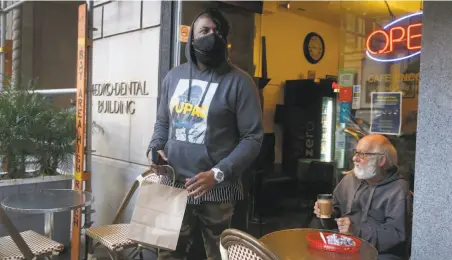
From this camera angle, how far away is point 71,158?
12.7 feet

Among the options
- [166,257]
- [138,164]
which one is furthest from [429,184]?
[138,164]

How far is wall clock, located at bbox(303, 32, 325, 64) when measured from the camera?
26.5ft

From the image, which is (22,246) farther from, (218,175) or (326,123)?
(326,123)

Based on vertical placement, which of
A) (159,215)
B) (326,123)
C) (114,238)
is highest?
(326,123)

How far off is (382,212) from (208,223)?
96cm

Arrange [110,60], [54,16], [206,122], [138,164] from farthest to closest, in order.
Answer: [54,16] < [110,60] < [138,164] < [206,122]

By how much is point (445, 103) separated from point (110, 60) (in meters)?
3.29

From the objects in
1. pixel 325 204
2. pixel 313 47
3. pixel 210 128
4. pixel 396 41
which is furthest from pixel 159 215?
pixel 313 47

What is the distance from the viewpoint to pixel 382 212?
2.39 metres

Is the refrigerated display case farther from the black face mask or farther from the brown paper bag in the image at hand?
the brown paper bag

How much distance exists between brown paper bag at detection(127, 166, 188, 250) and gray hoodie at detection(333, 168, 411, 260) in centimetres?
93

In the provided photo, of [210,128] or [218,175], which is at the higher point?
[210,128]

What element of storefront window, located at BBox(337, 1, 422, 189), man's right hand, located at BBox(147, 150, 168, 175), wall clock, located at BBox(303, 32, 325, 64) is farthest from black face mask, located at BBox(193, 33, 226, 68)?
wall clock, located at BBox(303, 32, 325, 64)

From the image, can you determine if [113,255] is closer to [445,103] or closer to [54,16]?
[445,103]
